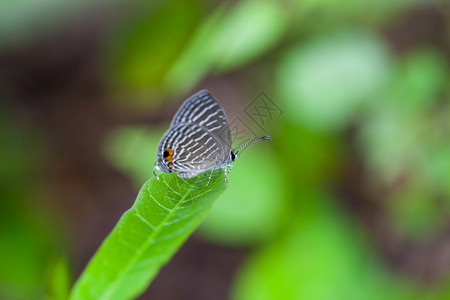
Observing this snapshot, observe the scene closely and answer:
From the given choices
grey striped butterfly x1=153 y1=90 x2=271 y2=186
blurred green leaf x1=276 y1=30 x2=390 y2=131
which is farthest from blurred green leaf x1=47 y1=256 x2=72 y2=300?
blurred green leaf x1=276 y1=30 x2=390 y2=131

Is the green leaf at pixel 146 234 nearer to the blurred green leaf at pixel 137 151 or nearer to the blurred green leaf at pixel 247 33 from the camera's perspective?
the blurred green leaf at pixel 247 33

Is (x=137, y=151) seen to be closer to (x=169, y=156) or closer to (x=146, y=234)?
(x=169, y=156)

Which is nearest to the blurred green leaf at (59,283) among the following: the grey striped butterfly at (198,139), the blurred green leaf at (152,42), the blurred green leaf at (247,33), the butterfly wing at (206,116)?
the grey striped butterfly at (198,139)

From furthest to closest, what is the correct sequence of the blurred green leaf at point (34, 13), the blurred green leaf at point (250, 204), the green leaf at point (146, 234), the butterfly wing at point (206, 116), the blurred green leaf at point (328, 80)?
1. the blurred green leaf at point (34, 13)
2. the blurred green leaf at point (328, 80)
3. the blurred green leaf at point (250, 204)
4. the butterfly wing at point (206, 116)
5. the green leaf at point (146, 234)

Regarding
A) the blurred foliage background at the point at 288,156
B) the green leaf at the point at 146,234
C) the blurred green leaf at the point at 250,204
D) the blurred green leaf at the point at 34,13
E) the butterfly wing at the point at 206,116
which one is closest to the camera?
the green leaf at the point at 146,234

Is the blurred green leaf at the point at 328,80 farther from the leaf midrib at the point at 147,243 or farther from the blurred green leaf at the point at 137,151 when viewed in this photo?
the leaf midrib at the point at 147,243

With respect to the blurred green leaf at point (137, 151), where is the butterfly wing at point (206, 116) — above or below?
above

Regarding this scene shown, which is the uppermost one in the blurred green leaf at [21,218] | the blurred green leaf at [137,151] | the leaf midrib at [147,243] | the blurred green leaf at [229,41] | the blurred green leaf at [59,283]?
the blurred green leaf at [229,41]

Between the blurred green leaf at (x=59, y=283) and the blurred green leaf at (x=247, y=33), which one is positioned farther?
the blurred green leaf at (x=247, y=33)

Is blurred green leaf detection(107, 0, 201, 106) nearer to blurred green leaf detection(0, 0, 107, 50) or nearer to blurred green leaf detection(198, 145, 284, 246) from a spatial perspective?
blurred green leaf detection(0, 0, 107, 50)
